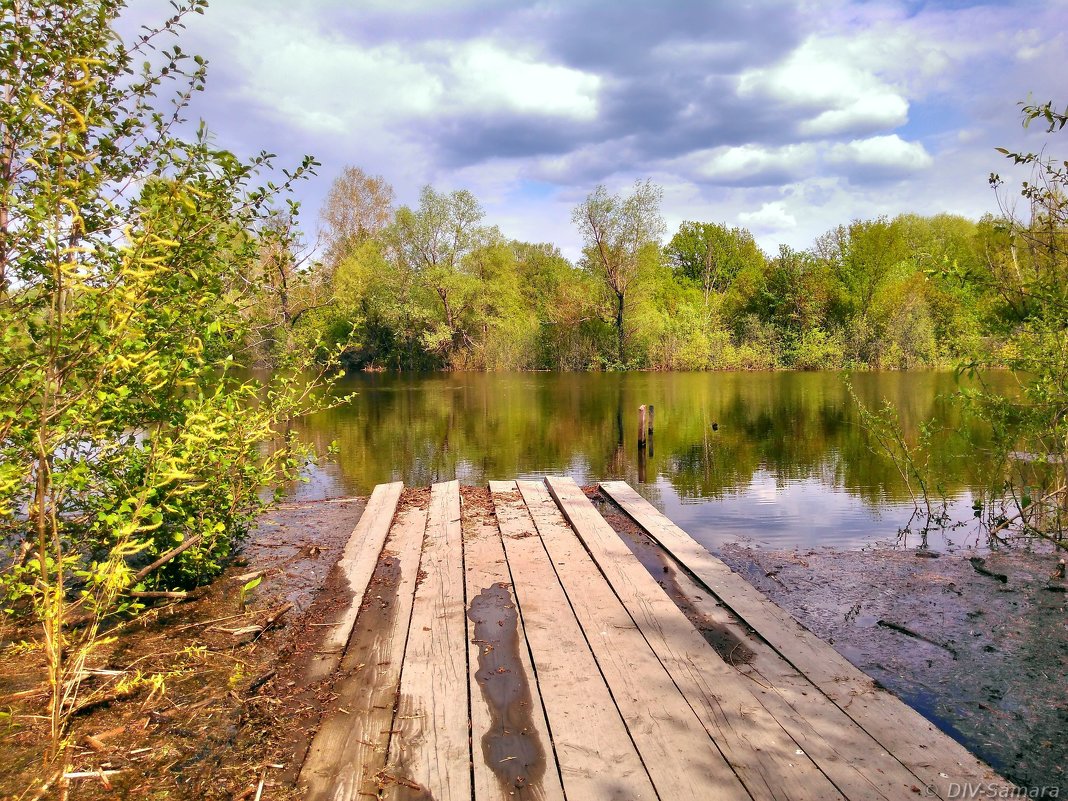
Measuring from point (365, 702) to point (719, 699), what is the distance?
165 cm

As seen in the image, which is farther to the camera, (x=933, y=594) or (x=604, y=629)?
(x=933, y=594)

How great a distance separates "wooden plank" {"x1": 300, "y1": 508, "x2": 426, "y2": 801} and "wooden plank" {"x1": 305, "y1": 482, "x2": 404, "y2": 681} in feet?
0.20

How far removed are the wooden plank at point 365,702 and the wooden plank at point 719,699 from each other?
1395 mm

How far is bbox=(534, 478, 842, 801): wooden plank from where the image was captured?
249cm

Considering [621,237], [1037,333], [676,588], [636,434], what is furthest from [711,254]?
[676,588]

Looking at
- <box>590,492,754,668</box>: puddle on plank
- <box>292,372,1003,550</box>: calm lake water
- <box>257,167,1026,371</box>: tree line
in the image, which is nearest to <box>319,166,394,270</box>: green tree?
<box>257,167,1026,371</box>: tree line

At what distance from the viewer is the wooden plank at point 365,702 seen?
2.56m

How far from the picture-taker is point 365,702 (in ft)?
10.3

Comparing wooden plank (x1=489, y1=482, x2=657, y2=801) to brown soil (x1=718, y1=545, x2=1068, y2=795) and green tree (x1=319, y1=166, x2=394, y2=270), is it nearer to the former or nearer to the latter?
brown soil (x1=718, y1=545, x2=1068, y2=795)

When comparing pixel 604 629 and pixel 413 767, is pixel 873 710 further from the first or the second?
pixel 413 767

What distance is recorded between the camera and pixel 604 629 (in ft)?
12.9

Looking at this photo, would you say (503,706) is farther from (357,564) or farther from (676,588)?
(357,564)

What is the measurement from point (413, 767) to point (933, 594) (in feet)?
17.0

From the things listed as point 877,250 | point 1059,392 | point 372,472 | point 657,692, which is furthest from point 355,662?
point 877,250
